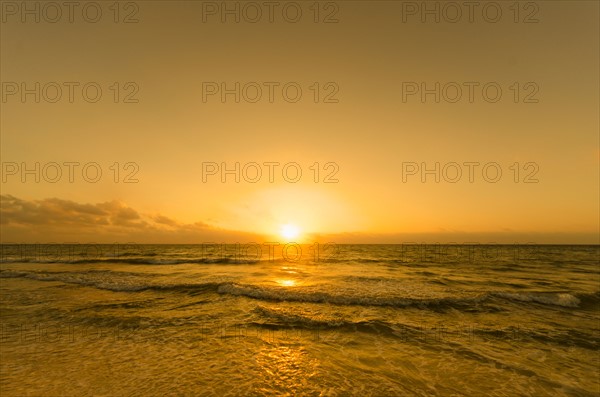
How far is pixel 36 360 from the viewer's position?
870 cm

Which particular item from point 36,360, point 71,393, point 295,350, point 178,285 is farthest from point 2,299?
point 295,350

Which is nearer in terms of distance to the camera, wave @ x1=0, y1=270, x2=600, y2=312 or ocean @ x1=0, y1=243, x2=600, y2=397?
ocean @ x1=0, y1=243, x2=600, y2=397

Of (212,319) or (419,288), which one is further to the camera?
(419,288)

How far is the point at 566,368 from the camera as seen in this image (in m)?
9.26

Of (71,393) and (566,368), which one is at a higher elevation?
(71,393)

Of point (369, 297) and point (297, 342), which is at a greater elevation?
point (297, 342)

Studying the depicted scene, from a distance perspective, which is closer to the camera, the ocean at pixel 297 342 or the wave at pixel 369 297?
the ocean at pixel 297 342

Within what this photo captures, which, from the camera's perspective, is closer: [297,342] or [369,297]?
[297,342]

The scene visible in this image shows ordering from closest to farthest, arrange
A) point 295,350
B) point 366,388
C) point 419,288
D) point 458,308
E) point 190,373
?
1. point 366,388
2. point 190,373
3. point 295,350
4. point 458,308
5. point 419,288

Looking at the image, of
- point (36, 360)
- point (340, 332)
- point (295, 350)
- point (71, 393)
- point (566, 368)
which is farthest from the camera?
point (340, 332)

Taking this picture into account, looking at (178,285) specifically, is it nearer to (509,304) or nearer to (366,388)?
(366,388)

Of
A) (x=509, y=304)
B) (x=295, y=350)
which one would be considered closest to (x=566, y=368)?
(x=295, y=350)

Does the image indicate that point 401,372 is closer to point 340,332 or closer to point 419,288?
point 340,332

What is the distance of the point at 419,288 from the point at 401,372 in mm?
14415
